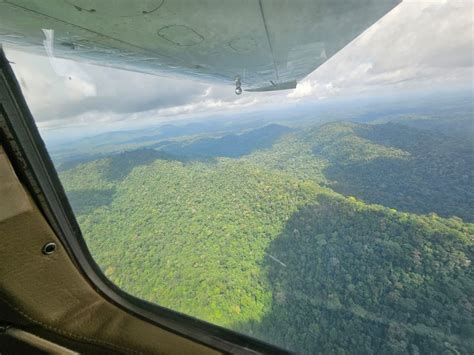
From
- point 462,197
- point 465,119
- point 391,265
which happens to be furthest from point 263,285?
point 465,119

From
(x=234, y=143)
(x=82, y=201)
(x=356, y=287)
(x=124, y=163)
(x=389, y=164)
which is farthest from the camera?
(x=234, y=143)

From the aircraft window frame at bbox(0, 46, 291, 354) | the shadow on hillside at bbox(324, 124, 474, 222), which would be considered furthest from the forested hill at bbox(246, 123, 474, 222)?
the aircraft window frame at bbox(0, 46, 291, 354)

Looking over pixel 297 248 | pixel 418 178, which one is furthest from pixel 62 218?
pixel 418 178

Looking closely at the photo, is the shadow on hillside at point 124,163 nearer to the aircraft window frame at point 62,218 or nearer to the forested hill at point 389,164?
the aircraft window frame at point 62,218

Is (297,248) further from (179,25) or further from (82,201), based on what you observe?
(179,25)

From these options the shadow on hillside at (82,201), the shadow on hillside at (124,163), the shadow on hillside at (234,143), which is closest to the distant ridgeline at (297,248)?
the shadow on hillside at (82,201)

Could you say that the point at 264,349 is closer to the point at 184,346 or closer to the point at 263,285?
the point at 184,346
